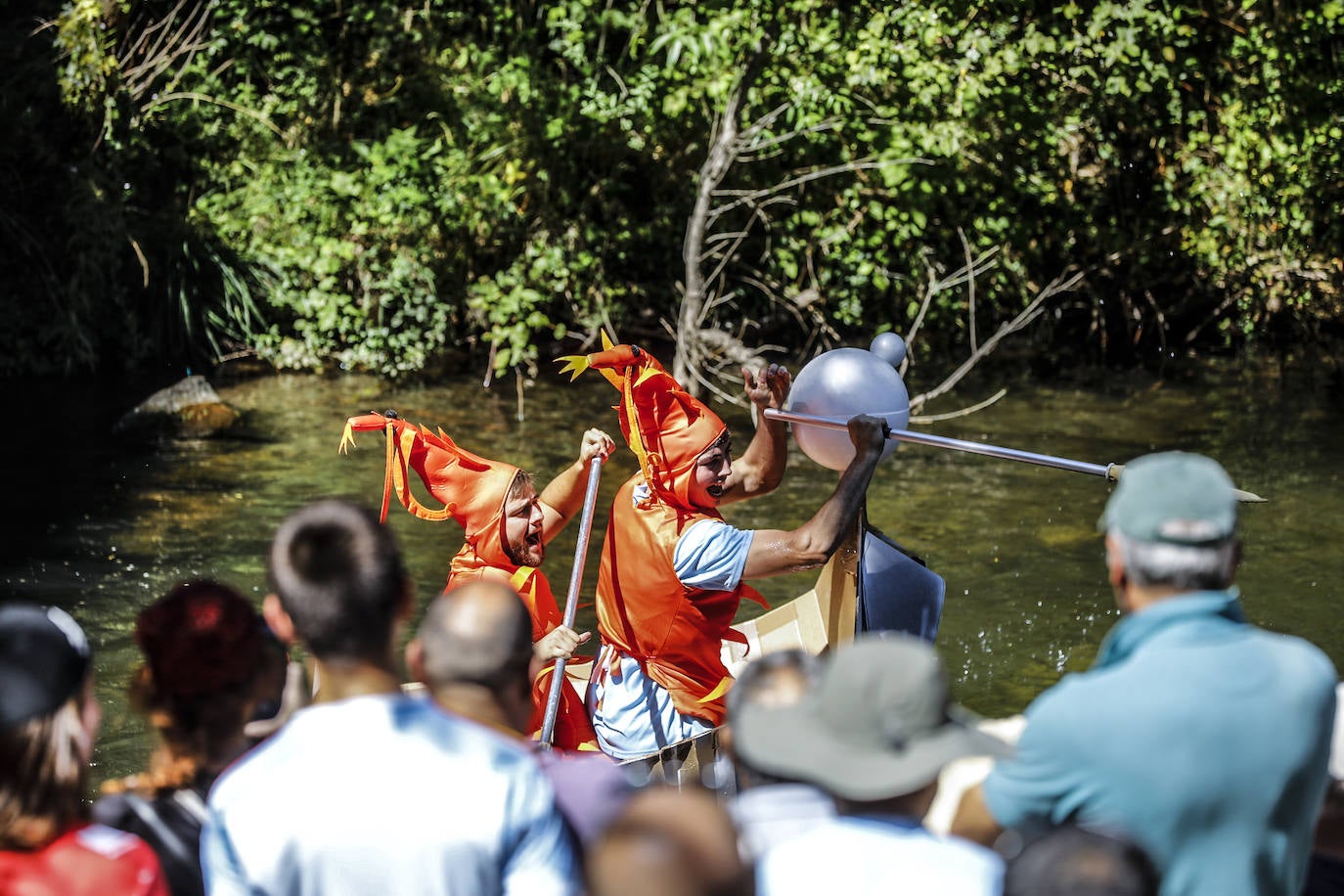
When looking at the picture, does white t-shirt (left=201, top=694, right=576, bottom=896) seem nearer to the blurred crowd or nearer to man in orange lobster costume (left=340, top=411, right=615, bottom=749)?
the blurred crowd

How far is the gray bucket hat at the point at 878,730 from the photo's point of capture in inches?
75.0

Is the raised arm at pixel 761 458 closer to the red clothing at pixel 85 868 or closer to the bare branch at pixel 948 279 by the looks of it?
the red clothing at pixel 85 868

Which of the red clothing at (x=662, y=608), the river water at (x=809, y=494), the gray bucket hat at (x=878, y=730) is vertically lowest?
the river water at (x=809, y=494)

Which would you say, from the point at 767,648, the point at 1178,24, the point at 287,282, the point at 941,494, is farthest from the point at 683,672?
the point at 287,282

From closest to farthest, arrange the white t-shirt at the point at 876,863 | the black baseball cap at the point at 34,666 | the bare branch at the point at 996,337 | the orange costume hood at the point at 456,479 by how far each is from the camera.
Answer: the white t-shirt at the point at 876,863 < the black baseball cap at the point at 34,666 < the orange costume hood at the point at 456,479 < the bare branch at the point at 996,337

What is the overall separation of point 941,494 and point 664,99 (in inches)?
169

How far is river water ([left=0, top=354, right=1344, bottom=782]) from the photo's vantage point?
308 inches

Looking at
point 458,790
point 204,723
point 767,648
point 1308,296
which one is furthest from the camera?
point 1308,296

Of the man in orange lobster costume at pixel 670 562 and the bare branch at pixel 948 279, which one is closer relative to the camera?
the man in orange lobster costume at pixel 670 562

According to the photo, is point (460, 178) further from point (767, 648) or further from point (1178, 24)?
point (767, 648)

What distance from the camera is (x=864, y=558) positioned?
4355mm

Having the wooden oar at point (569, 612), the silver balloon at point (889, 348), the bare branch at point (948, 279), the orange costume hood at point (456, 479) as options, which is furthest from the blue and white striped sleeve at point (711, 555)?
the bare branch at point (948, 279)

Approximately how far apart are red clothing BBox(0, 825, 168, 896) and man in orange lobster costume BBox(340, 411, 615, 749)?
2.03 m

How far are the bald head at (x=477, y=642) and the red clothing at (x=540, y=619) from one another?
1757mm
